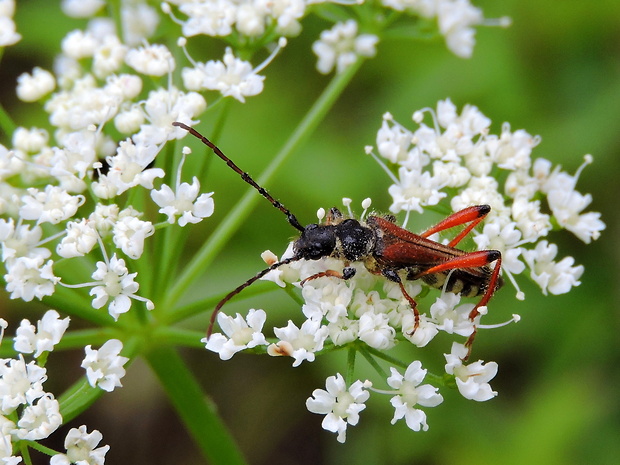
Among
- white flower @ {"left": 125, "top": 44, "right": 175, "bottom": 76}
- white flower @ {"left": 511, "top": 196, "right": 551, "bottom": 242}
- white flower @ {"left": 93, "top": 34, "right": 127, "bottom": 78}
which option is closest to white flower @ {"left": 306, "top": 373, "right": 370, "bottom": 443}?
white flower @ {"left": 511, "top": 196, "right": 551, "bottom": 242}

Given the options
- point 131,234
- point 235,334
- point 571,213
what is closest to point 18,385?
point 131,234

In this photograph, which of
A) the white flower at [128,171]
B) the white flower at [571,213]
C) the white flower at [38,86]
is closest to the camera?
the white flower at [128,171]

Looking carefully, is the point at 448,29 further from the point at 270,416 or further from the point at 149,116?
the point at 270,416

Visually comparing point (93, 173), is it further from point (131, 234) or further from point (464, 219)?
point (464, 219)

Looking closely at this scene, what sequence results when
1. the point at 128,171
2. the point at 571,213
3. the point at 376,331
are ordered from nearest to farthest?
1. the point at 376,331
2. the point at 128,171
3. the point at 571,213

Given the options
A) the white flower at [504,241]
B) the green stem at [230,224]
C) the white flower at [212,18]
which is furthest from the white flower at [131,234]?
the white flower at [504,241]

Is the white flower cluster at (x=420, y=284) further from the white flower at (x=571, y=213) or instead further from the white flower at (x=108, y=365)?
the white flower at (x=108, y=365)

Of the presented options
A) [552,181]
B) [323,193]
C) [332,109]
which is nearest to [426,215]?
[323,193]

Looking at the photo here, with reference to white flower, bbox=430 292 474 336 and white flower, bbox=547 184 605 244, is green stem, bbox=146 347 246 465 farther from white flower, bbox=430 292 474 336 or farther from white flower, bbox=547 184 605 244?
white flower, bbox=547 184 605 244
